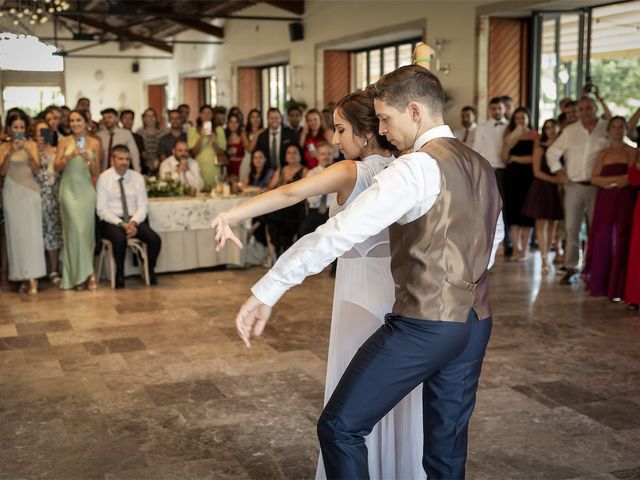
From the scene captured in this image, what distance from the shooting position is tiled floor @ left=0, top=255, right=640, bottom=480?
3.27m

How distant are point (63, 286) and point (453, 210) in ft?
18.3

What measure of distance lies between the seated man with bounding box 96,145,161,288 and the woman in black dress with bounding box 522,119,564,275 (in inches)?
138

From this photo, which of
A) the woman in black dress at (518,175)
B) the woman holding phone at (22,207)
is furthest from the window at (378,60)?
the woman holding phone at (22,207)

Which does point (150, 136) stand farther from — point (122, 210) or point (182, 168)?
point (122, 210)

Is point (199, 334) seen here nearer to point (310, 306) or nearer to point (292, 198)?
point (310, 306)

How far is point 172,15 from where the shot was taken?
14.5 m

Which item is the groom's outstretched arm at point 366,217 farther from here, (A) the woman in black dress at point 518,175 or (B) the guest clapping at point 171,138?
(B) the guest clapping at point 171,138

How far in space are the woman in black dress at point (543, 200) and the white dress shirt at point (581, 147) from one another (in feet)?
1.64

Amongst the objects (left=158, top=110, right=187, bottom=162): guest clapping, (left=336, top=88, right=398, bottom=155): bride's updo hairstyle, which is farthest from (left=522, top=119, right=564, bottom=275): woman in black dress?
(left=336, top=88, right=398, bottom=155): bride's updo hairstyle

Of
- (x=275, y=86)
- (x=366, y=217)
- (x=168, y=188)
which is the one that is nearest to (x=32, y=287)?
(x=168, y=188)

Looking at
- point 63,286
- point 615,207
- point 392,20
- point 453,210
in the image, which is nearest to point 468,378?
point 453,210

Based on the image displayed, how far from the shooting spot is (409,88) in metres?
2.05

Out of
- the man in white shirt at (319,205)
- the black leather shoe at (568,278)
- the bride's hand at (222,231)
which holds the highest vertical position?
the bride's hand at (222,231)

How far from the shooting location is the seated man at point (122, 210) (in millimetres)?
6996
